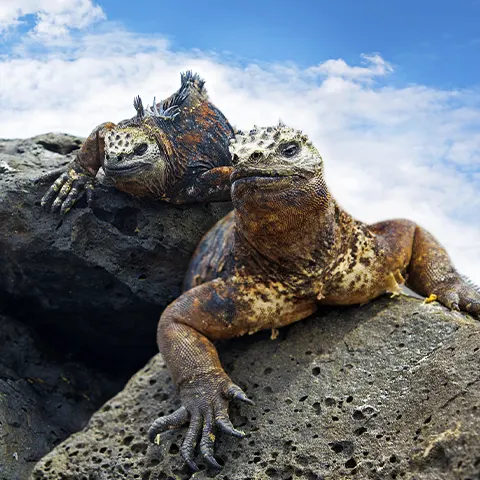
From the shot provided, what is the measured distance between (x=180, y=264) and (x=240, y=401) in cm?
154

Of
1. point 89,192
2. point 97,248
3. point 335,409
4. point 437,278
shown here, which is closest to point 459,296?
point 437,278

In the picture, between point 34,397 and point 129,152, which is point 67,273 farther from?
point 129,152

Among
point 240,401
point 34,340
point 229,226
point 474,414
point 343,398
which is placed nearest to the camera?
point 474,414

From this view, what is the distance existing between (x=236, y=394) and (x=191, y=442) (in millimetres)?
362

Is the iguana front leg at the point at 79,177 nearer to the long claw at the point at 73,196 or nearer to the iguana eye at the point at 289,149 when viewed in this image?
the long claw at the point at 73,196

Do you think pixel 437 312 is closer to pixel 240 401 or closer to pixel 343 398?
pixel 343 398

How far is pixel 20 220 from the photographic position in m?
5.03

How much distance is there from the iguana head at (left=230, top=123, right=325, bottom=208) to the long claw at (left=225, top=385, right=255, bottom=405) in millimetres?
1067

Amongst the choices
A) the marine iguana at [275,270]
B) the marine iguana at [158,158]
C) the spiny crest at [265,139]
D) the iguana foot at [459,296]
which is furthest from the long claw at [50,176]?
the iguana foot at [459,296]

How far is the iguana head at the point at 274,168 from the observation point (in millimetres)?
3477

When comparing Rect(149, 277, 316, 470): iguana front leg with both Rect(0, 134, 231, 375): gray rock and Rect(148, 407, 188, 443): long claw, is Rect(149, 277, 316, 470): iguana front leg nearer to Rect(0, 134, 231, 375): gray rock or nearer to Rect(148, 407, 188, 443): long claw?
Rect(148, 407, 188, 443): long claw

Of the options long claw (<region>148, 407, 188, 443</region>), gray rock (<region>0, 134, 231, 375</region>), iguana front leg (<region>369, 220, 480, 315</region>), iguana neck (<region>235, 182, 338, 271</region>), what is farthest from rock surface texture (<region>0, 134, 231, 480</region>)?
iguana front leg (<region>369, 220, 480, 315</region>)

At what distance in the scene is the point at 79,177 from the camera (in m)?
5.12

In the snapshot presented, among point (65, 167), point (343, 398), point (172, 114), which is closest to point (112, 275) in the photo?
point (65, 167)
